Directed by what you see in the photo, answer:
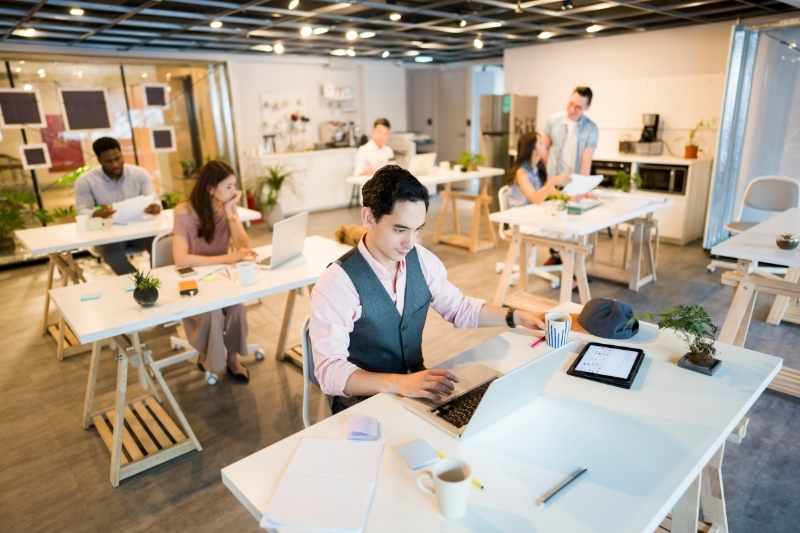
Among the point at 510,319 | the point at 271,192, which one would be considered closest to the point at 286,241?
the point at 510,319

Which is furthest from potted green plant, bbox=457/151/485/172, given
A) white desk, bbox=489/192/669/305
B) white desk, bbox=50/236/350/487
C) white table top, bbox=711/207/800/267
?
white desk, bbox=50/236/350/487

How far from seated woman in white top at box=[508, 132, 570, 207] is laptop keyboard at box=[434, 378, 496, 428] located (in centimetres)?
304

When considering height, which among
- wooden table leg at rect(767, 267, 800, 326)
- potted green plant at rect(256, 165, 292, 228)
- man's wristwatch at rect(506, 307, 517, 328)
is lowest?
wooden table leg at rect(767, 267, 800, 326)

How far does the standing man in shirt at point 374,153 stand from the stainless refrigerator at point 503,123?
2.28m

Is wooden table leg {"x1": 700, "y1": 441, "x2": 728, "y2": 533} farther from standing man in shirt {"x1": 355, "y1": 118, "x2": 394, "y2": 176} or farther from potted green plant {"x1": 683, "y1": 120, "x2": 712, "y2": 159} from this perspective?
potted green plant {"x1": 683, "y1": 120, "x2": 712, "y2": 159}

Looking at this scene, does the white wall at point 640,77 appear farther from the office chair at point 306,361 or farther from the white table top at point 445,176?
the office chair at point 306,361

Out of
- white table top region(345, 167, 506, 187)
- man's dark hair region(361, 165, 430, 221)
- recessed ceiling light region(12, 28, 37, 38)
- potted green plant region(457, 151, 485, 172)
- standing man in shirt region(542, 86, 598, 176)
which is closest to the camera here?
man's dark hair region(361, 165, 430, 221)

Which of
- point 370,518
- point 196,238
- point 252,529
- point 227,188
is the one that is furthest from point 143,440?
point 370,518

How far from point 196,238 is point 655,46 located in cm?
583

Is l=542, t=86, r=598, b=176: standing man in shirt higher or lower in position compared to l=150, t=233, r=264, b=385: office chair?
higher

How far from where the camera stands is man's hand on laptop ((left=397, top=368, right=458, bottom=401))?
142cm

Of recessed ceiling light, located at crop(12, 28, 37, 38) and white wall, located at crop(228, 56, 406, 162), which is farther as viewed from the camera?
white wall, located at crop(228, 56, 406, 162)

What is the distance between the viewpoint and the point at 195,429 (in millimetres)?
2684

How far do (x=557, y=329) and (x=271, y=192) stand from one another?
6.23 m
